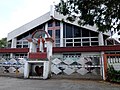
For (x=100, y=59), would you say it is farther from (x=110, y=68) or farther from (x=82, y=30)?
(x=82, y=30)

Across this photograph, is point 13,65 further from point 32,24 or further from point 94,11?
point 32,24

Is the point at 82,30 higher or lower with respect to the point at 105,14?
higher

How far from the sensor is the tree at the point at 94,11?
700 centimetres

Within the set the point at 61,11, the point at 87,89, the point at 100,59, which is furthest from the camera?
the point at 100,59

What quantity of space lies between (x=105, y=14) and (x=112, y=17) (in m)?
0.35

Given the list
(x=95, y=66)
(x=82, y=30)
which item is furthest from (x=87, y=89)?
(x=82, y=30)

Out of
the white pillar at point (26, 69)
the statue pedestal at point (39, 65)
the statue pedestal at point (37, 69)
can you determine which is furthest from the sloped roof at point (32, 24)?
the white pillar at point (26, 69)

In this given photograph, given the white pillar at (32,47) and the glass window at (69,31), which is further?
the glass window at (69,31)

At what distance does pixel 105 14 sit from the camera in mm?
7344

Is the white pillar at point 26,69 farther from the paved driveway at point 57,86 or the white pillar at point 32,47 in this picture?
the paved driveway at point 57,86

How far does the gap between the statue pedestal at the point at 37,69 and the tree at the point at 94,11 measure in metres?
4.62

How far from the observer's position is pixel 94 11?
291 inches

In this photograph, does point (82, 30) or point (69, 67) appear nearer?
point (69, 67)

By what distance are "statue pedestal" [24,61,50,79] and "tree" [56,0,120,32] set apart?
15.2 ft
